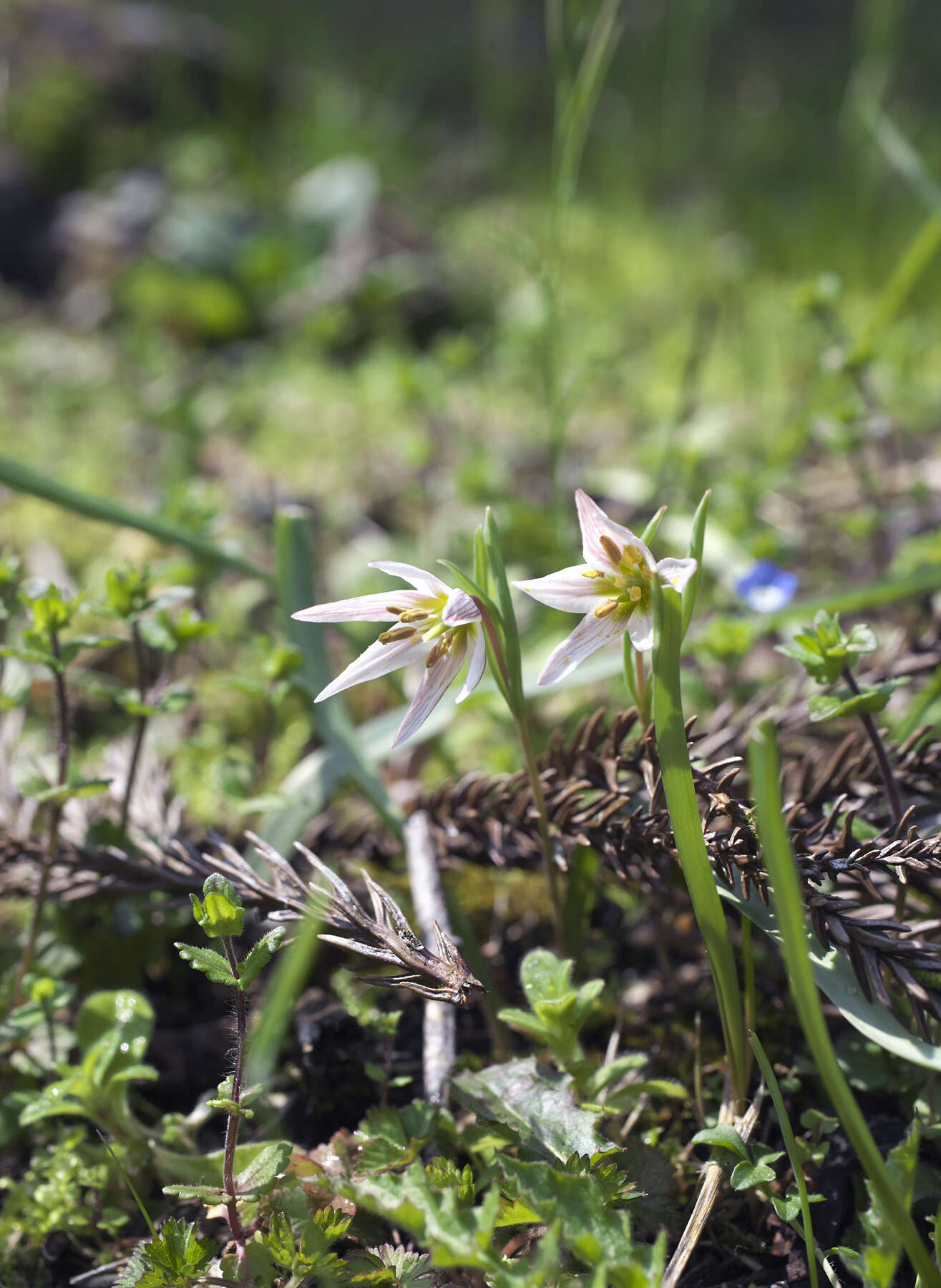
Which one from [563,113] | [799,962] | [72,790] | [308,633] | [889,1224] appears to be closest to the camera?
[799,962]

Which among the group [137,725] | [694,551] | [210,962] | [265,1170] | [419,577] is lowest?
[265,1170]

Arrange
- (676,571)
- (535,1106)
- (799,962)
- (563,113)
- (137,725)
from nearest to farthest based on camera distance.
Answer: (799,962), (676,571), (535,1106), (137,725), (563,113)

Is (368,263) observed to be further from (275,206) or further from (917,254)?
(917,254)

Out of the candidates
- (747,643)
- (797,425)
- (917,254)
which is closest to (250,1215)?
(747,643)

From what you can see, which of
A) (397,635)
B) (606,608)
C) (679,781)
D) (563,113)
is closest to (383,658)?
(397,635)

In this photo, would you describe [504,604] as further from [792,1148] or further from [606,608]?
[792,1148]

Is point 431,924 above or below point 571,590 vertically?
below

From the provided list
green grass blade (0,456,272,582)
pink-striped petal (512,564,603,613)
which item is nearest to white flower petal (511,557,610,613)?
pink-striped petal (512,564,603,613)
